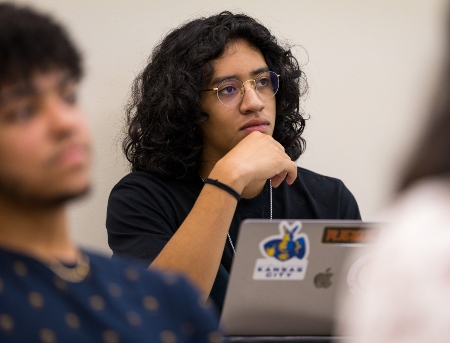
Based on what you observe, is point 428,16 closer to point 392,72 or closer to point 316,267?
point 392,72

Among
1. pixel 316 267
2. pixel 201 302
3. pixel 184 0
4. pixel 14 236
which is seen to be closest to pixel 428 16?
pixel 184 0

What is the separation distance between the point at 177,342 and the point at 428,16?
1.80m

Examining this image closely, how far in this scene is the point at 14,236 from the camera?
2.93ft

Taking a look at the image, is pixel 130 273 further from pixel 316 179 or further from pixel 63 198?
pixel 316 179

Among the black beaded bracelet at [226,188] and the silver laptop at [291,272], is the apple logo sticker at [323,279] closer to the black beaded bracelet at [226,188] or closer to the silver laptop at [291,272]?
the silver laptop at [291,272]

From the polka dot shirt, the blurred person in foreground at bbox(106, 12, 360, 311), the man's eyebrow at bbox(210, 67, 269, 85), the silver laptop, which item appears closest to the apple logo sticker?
the silver laptop

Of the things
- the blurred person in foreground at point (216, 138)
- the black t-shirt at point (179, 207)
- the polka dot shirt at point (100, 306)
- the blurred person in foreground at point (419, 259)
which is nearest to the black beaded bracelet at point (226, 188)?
the blurred person in foreground at point (216, 138)

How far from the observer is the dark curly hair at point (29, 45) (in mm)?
866

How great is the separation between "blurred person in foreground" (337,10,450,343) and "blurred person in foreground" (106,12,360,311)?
3.23 feet

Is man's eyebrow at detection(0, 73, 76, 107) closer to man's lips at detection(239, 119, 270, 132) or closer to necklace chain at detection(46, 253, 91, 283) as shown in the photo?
necklace chain at detection(46, 253, 91, 283)

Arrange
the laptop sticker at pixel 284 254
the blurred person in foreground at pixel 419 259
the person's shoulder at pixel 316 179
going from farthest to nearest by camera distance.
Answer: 1. the person's shoulder at pixel 316 179
2. the laptop sticker at pixel 284 254
3. the blurred person in foreground at pixel 419 259

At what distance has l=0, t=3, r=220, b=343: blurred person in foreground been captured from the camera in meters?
0.85

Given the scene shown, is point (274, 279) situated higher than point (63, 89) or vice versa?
point (63, 89)

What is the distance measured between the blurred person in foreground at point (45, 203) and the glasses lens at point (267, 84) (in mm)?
1081
